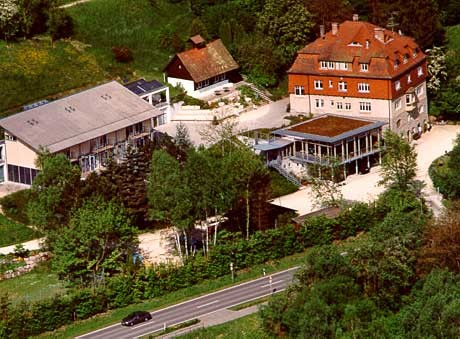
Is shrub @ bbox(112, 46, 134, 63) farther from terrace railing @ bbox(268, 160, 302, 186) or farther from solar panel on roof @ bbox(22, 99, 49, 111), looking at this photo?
terrace railing @ bbox(268, 160, 302, 186)

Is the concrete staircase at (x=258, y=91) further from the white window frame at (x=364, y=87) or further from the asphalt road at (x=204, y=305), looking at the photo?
the asphalt road at (x=204, y=305)

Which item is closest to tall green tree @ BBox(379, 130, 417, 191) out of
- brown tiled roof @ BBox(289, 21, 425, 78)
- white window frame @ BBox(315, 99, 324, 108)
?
brown tiled roof @ BBox(289, 21, 425, 78)

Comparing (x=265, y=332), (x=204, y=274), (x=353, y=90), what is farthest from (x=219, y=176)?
(x=353, y=90)

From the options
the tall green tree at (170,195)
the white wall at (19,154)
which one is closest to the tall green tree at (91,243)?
the tall green tree at (170,195)

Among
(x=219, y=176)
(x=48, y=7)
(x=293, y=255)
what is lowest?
(x=293, y=255)

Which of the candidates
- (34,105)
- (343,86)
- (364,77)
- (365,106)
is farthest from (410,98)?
(34,105)

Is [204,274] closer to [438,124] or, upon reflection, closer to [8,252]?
[8,252]

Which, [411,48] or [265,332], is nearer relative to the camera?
[265,332]
